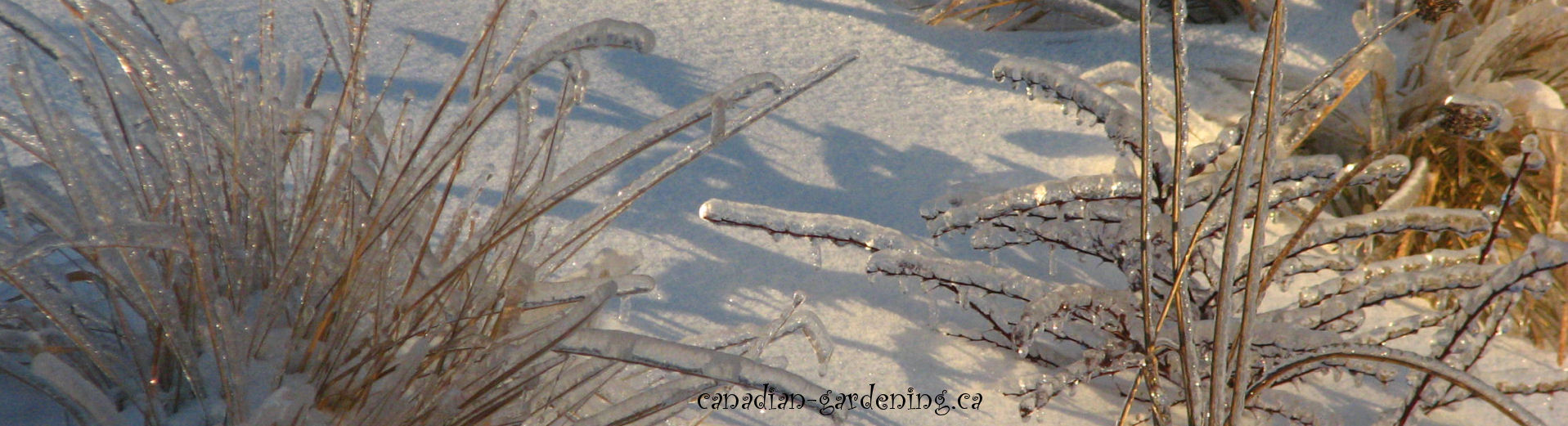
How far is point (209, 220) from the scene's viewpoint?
0.78 meters

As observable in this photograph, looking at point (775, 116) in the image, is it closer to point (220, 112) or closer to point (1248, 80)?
point (1248, 80)

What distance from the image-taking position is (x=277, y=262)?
837 millimetres

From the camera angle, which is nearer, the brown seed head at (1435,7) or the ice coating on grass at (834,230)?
the ice coating on grass at (834,230)

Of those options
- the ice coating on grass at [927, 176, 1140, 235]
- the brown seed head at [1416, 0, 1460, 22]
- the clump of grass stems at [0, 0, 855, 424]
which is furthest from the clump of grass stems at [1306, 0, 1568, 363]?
the clump of grass stems at [0, 0, 855, 424]

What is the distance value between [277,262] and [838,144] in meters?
1.08

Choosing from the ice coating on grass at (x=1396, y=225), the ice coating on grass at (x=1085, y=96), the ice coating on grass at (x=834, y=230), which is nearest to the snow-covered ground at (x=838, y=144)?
the ice coating on grass at (x=834, y=230)

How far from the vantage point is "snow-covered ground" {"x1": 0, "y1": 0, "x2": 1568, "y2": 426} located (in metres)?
1.31

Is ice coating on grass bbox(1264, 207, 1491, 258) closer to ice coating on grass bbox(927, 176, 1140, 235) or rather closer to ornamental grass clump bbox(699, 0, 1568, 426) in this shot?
ornamental grass clump bbox(699, 0, 1568, 426)

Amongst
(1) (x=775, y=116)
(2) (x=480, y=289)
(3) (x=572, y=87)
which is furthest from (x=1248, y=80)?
(2) (x=480, y=289)

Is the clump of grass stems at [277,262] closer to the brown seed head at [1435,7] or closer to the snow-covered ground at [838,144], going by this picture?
the snow-covered ground at [838,144]

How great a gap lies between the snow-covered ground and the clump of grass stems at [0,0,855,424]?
0.13 meters

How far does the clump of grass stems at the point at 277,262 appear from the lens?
70 centimetres

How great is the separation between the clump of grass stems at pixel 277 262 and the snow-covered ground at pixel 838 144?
131mm

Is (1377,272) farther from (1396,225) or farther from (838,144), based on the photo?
(838,144)
